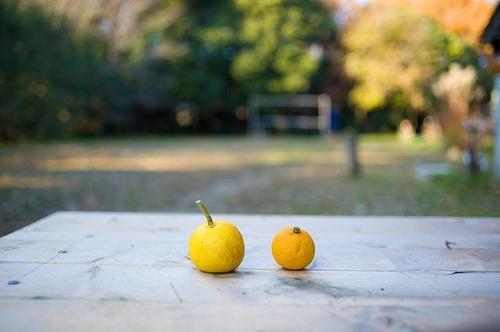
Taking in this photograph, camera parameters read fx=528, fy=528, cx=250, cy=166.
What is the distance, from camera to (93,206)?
17.1ft

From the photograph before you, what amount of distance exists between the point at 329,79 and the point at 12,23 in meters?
14.0

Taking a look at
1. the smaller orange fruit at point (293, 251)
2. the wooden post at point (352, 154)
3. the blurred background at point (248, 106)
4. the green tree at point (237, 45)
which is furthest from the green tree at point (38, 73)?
the smaller orange fruit at point (293, 251)

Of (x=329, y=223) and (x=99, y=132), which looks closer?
(x=329, y=223)

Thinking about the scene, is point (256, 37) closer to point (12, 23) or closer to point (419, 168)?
point (12, 23)

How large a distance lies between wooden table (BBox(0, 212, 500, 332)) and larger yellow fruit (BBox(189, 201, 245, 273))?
0.03m

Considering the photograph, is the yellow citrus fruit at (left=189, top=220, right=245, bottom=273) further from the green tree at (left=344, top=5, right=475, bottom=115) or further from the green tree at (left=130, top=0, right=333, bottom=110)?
the green tree at (left=130, top=0, right=333, bottom=110)

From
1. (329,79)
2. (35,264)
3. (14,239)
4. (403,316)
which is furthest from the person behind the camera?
(329,79)

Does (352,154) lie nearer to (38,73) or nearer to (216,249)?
(216,249)

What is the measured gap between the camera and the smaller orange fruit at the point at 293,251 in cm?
154

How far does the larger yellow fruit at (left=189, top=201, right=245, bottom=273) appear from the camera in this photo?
1.52 metres

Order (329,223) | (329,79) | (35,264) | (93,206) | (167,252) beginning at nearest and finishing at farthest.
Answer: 1. (35,264)
2. (167,252)
3. (329,223)
4. (93,206)
5. (329,79)

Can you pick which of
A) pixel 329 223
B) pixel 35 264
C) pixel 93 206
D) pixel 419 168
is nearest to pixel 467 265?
pixel 329 223

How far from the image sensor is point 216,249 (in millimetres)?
1525

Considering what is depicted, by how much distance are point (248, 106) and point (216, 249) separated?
20702 mm
